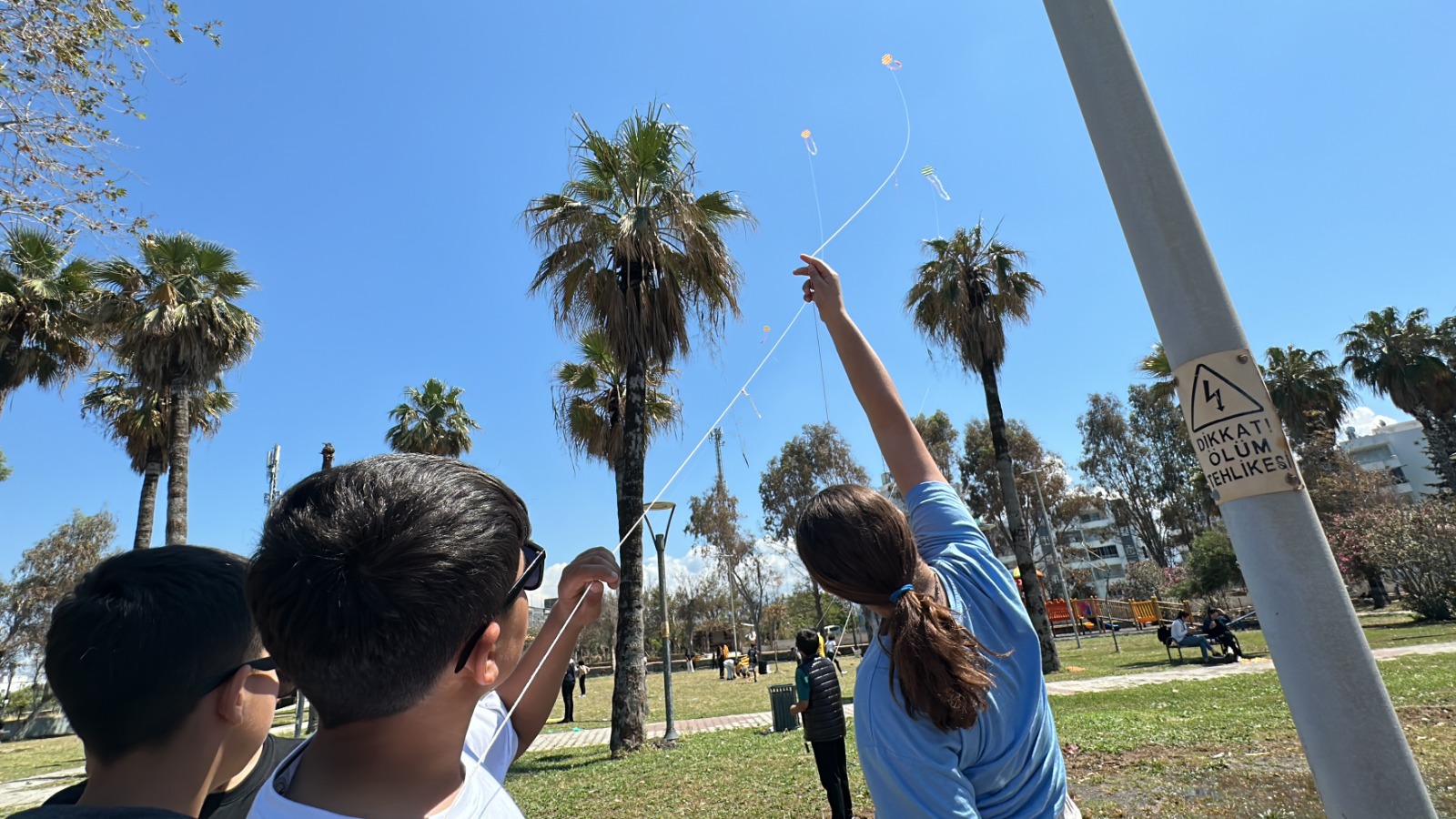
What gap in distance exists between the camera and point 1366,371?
108 ft

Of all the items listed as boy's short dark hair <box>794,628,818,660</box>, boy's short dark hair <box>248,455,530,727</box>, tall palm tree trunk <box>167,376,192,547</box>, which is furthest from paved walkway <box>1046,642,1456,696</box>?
tall palm tree trunk <box>167,376,192,547</box>

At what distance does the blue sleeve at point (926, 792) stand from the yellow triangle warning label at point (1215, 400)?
133 cm

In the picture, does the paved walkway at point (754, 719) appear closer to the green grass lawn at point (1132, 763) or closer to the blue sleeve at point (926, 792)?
the green grass lawn at point (1132, 763)

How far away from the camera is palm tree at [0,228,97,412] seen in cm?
1451

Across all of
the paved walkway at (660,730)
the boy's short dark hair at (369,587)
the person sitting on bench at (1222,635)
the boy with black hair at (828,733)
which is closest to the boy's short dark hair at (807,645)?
the boy with black hair at (828,733)

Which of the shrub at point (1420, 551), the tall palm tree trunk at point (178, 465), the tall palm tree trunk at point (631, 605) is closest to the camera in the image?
the tall palm tree trunk at point (631, 605)

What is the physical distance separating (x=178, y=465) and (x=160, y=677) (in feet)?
53.4

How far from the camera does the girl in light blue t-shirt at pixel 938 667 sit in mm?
1262

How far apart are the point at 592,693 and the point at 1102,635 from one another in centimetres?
2617

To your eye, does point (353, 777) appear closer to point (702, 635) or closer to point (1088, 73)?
point (1088, 73)

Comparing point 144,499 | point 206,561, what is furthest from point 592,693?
point 206,561

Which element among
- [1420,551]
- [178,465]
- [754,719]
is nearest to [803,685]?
[754,719]

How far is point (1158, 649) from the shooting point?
78.1 feet

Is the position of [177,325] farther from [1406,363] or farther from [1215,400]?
[1406,363]
